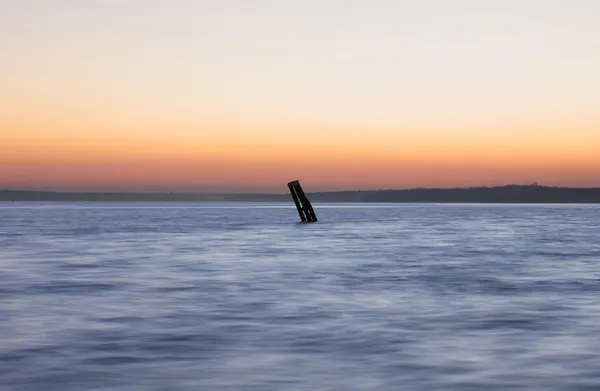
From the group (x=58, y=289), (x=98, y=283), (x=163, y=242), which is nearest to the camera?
(x=58, y=289)

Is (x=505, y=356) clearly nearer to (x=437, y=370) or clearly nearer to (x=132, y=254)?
(x=437, y=370)

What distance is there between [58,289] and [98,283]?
Answer: 5.63 feet

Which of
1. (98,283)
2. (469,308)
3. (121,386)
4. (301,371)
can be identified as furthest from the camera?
(98,283)

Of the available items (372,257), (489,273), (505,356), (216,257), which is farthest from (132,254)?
(505,356)

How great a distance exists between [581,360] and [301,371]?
12.5 feet

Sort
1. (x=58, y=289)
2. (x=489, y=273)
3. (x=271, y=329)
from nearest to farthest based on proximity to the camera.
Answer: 1. (x=271, y=329)
2. (x=58, y=289)
3. (x=489, y=273)

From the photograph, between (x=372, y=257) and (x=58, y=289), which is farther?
(x=372, y=257)

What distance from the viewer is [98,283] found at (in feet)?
76.9

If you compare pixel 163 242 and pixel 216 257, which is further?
pixel 163 242

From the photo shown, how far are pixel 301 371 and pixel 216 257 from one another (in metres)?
22.9

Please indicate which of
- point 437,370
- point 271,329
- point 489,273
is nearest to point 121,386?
point 437,370

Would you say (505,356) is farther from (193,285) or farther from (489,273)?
(489,273)

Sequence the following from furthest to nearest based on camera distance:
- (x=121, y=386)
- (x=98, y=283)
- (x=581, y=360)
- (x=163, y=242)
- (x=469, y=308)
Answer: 1. (x=163, y=242)
2. (x=98, y=283)
3. (x=469, y=308)
4. (x=581, y=360)
5. (x=121, y=386)

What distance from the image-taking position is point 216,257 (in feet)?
112
